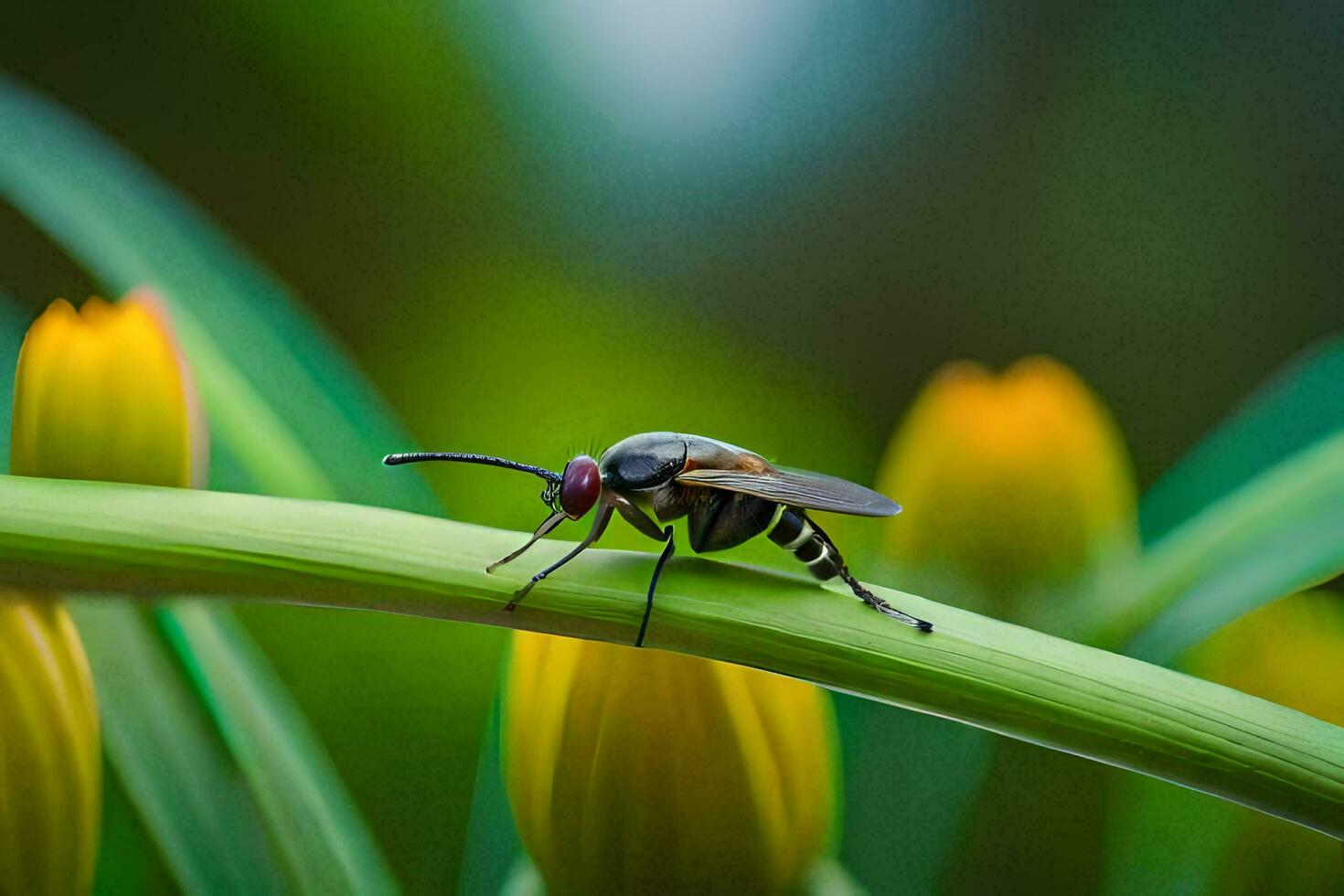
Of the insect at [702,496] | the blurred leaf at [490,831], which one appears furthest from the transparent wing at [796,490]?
the blurred leaf at [490,831]

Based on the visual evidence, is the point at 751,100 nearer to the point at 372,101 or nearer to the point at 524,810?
the point at 372,101

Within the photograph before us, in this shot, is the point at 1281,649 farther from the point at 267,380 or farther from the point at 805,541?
the point at 267,380

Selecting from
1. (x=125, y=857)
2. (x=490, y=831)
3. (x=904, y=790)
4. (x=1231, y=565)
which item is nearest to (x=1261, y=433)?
(x=1231, y=565)

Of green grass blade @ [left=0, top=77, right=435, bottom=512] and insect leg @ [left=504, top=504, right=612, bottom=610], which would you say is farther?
green grass blade @ [left=0, top=77, right=435, bottom=512]

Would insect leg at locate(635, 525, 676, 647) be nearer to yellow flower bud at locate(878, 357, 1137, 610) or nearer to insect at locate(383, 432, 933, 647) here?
insect at locate(383, 432, 933, 647)

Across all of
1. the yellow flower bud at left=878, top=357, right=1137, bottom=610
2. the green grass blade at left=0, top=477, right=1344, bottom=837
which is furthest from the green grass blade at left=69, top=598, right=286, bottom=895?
the yellow flower bud at left=878, top=357, right=1137, bottom=610

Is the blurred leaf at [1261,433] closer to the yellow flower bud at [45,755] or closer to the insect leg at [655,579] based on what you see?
the insect leg at [655,579]
